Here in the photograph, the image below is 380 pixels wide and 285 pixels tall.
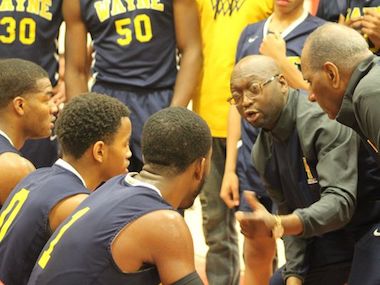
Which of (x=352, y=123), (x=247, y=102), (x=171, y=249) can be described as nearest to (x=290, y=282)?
(x=247, y=102)

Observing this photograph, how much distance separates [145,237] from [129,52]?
2.30 meters

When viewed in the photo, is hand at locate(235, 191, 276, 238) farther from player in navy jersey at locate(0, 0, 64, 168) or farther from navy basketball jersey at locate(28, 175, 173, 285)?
player in navy jersey at locate(0, 0, 64, 168)

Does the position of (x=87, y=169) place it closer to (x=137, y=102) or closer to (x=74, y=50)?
(x=137, y=102)

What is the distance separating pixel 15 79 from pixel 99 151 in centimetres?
91

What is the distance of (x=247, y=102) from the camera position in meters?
4.16

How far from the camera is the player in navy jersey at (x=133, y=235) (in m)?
3.03

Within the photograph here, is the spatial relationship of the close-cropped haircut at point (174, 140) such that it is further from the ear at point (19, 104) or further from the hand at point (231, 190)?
the hand at point (231, 190)

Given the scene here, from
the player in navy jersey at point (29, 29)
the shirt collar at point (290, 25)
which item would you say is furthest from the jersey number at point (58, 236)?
the player in navy jersey at point (29, 29)

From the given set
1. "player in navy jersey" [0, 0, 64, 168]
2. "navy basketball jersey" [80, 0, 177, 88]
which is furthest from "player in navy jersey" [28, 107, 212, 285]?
"player in navy jersey" [0, 0, 64, 168]

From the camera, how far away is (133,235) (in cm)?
304

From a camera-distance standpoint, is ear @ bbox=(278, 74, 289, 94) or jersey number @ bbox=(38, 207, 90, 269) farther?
ear @ bbox=(278, 74, 289, 94)

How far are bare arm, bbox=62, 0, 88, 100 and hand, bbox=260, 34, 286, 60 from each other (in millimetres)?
1109

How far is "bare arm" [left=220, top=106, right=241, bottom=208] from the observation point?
16.0 ft

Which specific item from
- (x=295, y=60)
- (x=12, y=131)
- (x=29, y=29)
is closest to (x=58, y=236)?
(x=12, y=131)
